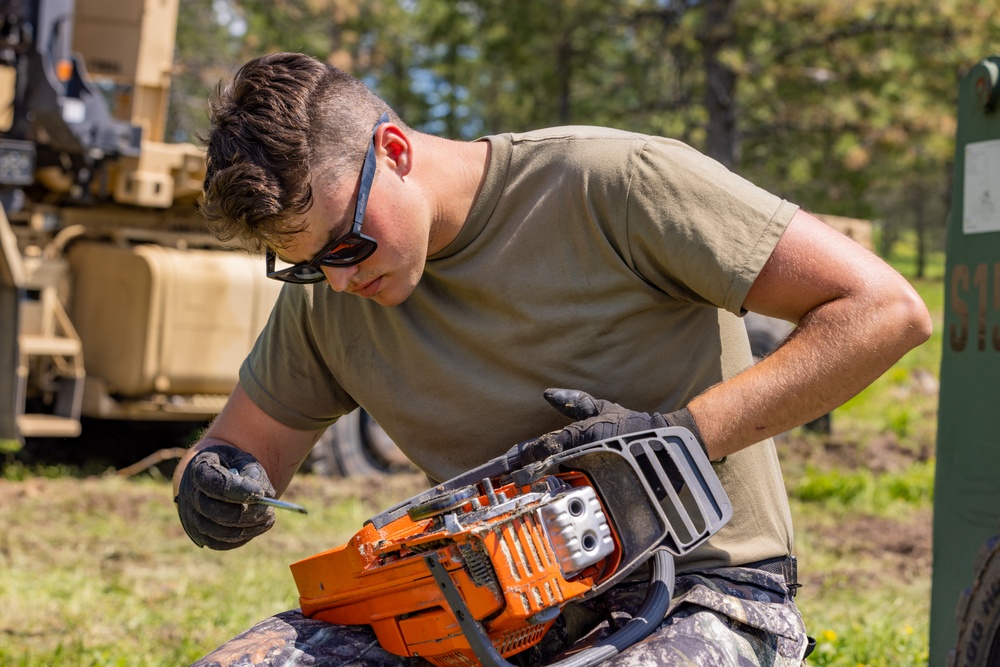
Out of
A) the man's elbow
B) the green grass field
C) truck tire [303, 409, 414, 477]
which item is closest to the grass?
the green grass field

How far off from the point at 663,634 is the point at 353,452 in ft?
18.5

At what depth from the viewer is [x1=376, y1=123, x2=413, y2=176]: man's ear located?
7.38 feet

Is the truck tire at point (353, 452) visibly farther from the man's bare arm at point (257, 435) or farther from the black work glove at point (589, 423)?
the black work glove at point (589, 423)

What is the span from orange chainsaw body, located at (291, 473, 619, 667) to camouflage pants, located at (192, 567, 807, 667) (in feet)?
0.23

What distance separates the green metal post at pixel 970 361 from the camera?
2.90 metres

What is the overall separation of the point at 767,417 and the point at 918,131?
1139 cm

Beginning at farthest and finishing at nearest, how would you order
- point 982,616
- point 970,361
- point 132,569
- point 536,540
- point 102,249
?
1. point 102,249
2. point 132,569
3. point 970,361
4. point 982,616
5. point 536,540

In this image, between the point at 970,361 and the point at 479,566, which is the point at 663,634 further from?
the point at 970,361

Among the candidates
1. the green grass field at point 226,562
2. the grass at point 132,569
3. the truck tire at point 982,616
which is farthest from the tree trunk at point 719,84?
the truck tire at point 982,616

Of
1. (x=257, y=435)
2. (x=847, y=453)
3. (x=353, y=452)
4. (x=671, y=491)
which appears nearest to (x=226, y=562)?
(x=353, y=452)

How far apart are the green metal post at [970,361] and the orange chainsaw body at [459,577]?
128cm

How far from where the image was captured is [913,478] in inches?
305

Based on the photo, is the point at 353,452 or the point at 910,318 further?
the point at 353,452

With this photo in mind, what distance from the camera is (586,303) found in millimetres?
2322
